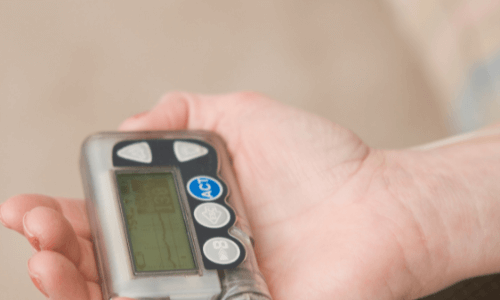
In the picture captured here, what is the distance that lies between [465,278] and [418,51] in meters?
1.10

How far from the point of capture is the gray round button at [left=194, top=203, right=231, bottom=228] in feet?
2.20

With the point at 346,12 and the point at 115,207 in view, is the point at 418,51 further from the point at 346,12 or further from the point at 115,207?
the point at 115,207

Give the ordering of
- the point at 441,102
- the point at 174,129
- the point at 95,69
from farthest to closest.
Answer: the point at 441,102 < the point at 95,69 < the point at 174,129

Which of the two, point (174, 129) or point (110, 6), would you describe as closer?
point (174, 129)

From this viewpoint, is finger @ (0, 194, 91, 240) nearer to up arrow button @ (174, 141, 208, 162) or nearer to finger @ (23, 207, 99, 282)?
finger @ (23, 207, 99, 282)

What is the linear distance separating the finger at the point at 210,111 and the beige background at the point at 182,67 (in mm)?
574

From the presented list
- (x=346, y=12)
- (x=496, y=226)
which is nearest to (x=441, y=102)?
(x=346, y=12)

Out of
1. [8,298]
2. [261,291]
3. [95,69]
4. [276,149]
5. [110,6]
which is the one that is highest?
[110,6]

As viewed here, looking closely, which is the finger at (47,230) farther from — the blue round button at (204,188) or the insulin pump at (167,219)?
the blue round button at (204,188)

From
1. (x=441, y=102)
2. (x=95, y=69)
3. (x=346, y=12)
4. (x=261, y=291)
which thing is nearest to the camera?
(x=261, y=291)

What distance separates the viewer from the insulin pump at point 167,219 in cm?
59

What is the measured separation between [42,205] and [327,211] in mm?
412

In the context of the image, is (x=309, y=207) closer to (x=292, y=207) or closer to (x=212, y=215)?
(x=292, y=207)

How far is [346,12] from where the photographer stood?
178 centimetres
